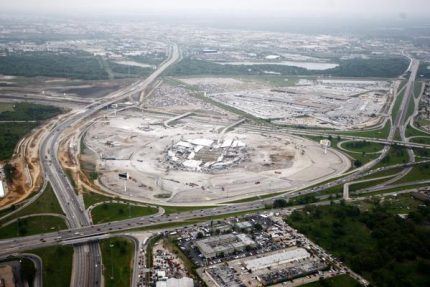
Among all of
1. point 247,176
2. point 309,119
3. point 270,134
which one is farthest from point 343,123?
point 247,176

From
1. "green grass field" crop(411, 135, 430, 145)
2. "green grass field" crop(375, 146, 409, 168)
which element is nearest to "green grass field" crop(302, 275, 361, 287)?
"green grass field" crop(375, 146, 409, 168)

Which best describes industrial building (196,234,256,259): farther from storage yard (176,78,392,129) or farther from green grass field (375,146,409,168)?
storage yard (176,78,392,129)

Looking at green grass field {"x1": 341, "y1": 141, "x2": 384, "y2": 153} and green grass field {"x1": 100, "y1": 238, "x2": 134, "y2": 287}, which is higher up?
green grass field {"x1": 341, "y1": 141, "x2": 384, "y2": 153}

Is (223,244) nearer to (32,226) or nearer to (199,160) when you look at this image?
(32,226)

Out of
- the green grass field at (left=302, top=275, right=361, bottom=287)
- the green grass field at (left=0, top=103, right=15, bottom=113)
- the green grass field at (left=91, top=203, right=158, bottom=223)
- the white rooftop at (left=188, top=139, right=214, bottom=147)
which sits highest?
the green grass field at (left=0, top=103, right=15, bottom=113)

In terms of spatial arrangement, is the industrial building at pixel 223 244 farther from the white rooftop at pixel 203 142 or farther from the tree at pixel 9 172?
the white rooftop at pixel 203 142

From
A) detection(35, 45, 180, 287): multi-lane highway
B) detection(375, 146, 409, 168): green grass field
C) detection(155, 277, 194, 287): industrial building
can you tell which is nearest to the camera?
detection(155, 277, 194, 287): industrial building
